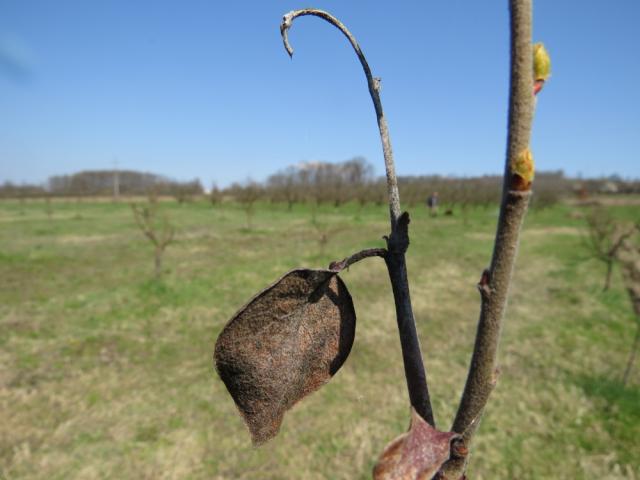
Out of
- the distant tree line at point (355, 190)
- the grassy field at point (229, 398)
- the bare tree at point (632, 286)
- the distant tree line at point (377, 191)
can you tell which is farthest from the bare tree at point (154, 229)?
the distant tree line at point (377, 191)

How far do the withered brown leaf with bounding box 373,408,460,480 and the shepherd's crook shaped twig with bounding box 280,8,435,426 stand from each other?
35 mm

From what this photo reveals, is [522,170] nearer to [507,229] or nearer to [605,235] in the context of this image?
[507,229]

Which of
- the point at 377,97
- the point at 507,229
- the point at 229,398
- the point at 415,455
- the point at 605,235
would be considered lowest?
the point at 229,398

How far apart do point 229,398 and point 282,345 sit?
5.97 metres

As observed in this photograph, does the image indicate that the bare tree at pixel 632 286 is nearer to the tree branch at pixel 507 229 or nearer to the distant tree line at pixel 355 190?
the tree branch at pixel 507 229

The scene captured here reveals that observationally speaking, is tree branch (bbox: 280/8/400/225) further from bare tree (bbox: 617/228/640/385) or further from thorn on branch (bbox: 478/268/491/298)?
bare tree (bbox: 617/228/640/385)

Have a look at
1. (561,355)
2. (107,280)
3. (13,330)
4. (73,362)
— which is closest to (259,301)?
(73,362)

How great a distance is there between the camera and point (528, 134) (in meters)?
0.37

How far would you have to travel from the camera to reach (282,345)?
0.49m

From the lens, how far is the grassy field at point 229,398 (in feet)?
15.3

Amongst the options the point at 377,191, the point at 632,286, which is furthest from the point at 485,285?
the point at 377,191

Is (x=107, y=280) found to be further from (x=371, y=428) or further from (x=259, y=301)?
(x=259, y=301)

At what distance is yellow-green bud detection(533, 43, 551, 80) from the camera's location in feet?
1.34

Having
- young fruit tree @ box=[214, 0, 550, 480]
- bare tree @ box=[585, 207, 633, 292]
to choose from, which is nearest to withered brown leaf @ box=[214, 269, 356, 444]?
young fruit tree @ box=[214, 0, 550, 480]
